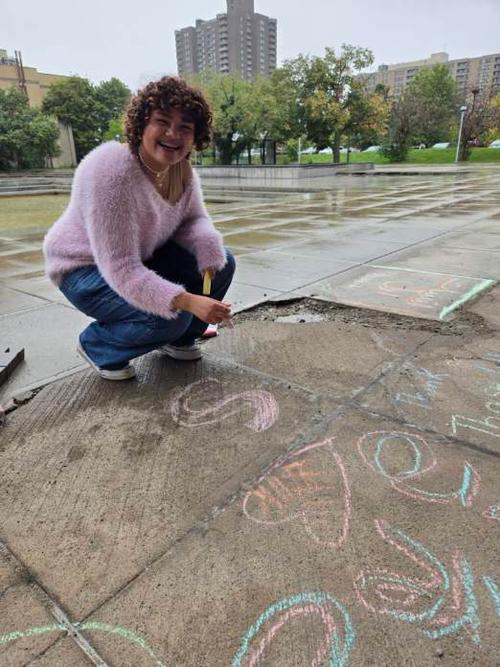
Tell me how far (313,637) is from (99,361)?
182 centimetres

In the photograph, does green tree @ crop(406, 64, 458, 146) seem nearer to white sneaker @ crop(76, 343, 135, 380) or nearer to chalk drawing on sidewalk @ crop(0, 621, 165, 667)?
white sneaker @ crop(76, 343, 135, 380)

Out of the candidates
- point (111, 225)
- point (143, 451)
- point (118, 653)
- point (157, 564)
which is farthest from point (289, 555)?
point (111, 225)

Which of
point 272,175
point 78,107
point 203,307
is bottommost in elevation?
point 272,175

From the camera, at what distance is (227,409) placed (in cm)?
234

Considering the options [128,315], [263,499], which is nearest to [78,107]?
[128,315]

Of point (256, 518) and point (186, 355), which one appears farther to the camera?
point (186, 355)

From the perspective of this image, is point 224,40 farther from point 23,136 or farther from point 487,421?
point 487,421

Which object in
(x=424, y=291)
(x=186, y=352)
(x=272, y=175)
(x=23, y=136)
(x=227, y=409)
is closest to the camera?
(x=227, y=409)

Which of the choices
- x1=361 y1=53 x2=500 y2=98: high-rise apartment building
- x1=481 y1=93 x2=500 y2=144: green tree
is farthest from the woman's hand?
x1=361 y1=53 x2=500 y2=98: high-rise apartment building

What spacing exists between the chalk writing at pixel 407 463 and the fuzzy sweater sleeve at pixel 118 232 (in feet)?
3.45

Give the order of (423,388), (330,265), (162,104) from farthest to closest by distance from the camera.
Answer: (330,265), (423,388), (162,104)

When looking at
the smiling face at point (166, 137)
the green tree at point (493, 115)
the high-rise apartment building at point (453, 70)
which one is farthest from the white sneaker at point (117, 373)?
the high-rise apartment building at point (453, 70)

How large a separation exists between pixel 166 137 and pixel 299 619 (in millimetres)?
1942

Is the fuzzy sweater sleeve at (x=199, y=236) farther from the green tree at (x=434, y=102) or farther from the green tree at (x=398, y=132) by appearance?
the green tree at (x=434, y=102)
